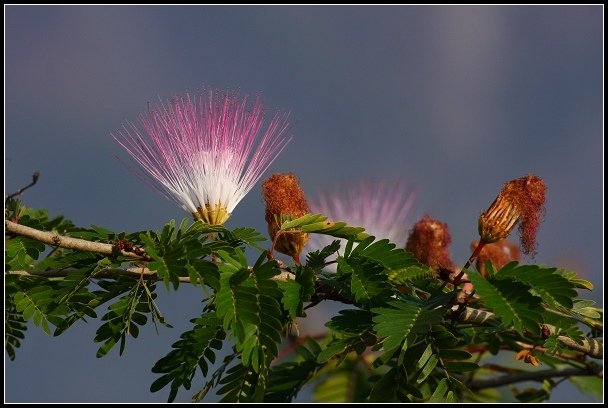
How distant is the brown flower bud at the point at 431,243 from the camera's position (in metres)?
3.33

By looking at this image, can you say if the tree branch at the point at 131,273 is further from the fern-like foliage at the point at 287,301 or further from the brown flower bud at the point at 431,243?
the brown flower bud at the point at 431,243

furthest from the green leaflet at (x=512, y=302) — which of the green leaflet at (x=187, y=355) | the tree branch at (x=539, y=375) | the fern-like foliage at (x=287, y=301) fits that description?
the tree branch at (x=539, y=375)

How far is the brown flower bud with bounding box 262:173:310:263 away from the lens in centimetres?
298

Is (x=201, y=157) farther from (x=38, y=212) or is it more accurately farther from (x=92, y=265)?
(x=38, y=212)

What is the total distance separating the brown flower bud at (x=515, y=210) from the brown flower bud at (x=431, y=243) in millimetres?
371

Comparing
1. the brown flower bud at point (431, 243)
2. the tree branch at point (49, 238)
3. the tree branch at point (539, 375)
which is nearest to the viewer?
the tree branch at point (49, 238)

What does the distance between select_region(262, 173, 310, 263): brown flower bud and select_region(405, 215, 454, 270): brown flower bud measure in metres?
0.54

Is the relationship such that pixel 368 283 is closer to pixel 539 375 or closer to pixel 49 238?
pixel 49 238

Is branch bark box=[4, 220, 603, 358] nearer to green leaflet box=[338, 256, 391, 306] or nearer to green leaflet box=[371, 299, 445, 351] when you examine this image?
green leaflet box=[338, 256, 391, 306]

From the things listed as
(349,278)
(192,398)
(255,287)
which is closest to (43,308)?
(192,398)

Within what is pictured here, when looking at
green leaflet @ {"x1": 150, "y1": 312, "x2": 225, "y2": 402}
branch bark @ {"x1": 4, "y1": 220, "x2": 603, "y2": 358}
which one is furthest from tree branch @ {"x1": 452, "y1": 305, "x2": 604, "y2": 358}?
green leaflet @ {"x1": 150, "y1": 312, "x2": 225, "y2": 402}

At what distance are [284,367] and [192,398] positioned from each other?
2.76 ft

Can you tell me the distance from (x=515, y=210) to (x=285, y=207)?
0.83m

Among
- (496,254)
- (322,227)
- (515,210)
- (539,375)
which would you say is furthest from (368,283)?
(539,375)
